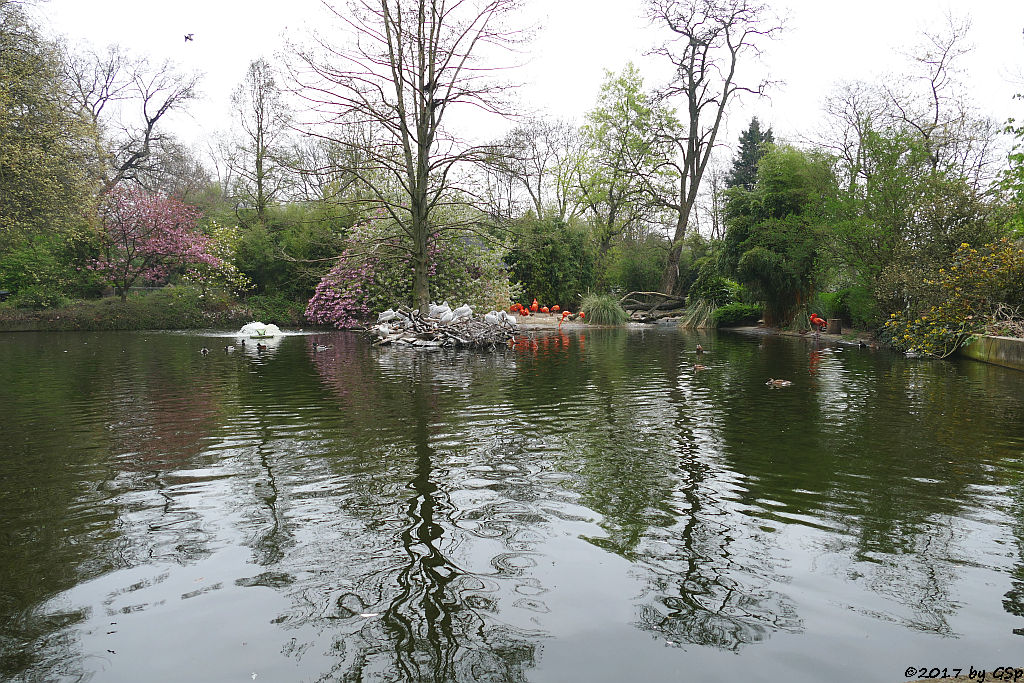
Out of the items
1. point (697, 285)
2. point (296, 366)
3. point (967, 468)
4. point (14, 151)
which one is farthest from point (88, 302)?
point (967, 468)

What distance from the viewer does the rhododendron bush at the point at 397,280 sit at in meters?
21.8

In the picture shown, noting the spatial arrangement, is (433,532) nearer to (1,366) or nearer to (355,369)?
(355,369)

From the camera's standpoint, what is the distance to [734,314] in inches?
1026

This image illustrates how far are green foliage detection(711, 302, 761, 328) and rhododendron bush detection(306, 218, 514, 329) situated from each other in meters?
8.31

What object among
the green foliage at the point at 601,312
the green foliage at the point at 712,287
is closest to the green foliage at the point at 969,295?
the green foliage at the point at 712,287

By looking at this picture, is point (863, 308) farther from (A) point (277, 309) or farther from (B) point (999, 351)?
(A) point (277, 309)

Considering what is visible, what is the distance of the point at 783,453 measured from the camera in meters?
5.51

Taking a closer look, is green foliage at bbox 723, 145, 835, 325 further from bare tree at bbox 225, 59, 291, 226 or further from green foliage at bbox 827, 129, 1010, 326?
bare tree at bbox 225, 59, 291, 226

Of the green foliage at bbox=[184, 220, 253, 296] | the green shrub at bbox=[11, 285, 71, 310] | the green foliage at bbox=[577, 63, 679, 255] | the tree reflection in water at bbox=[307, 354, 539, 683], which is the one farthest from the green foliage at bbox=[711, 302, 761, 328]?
the green shrub at bbox=[11, 285, 71, 310]

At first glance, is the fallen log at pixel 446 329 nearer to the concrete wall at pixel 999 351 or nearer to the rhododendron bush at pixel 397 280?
the rhododendron bush at pixel 397 280

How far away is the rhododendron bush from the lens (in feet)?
71.4

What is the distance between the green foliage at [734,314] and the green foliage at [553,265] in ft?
25.6

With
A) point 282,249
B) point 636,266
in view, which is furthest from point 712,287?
point 282,249

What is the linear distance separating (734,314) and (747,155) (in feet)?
82.0
